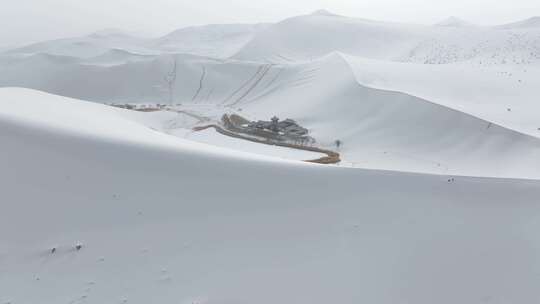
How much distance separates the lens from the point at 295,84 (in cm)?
3297

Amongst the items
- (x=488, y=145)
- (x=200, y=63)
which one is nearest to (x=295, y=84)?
(x=200, y=63)

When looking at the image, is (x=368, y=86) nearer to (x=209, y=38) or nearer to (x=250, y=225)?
(x=250, y=225)

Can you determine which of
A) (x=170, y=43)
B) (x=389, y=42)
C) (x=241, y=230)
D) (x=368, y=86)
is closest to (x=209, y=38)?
(x=170, y=43)

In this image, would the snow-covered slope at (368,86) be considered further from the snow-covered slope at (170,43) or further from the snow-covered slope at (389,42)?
the snow-covered slope at (170,43)

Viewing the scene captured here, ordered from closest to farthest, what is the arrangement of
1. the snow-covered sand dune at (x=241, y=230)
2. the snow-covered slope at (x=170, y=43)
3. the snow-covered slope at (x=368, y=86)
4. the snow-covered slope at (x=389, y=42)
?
the snow-covered sand dune at (x=241, y=230) < the snow-covered slope at (x=368, y=86) < the snow-covered slope at (x=389, y=42) < the snow-covered slope at (x=170, y=43)

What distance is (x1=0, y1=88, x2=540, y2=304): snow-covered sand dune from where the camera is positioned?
547cm

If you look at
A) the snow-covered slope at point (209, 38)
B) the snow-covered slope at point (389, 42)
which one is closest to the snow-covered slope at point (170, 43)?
the snow-covered slope at point (209, 38)

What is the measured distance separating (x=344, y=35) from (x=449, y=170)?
44.2 metres

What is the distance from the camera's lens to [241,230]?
676 centimetres

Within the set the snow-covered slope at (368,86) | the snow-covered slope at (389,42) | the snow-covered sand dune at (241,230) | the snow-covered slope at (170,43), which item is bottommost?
the snow-covered sand dune at (241,230)

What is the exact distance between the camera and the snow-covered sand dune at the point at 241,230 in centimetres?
547

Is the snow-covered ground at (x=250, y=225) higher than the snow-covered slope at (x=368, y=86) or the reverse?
the reverse

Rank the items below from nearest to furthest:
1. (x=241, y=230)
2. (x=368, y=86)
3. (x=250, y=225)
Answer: (x=241, y=230) → (x=250, y=225) → (x=368, y=86)

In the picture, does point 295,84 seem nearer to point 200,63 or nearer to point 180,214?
point 200,63
